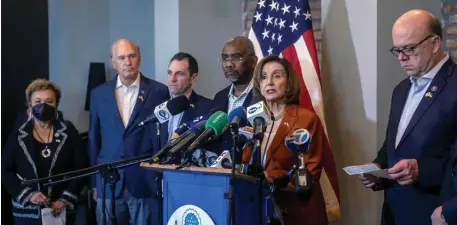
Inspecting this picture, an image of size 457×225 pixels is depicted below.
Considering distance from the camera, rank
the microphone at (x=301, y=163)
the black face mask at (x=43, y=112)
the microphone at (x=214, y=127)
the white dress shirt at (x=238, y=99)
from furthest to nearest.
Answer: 1. the black face mask at (x=43, y=112)
2. the white dress shirt at (x=238, y=99)
3. the microphone at (x=301, y=163)
4. the microphone at (x=214, y=127)

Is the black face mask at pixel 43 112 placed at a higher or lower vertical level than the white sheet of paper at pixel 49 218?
higher

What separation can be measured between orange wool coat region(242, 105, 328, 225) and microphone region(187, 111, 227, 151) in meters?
0.41

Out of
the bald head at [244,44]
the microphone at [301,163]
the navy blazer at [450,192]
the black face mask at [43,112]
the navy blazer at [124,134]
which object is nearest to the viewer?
the navy blazer at [450,192]

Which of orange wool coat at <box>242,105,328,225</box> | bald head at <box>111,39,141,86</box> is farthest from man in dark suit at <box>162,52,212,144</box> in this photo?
orange wool coat at <box>242,105,328,225</box>

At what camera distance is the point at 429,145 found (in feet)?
7.96

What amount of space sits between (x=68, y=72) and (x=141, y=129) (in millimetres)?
2549

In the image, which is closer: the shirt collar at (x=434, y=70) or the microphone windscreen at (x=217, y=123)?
the microphone windscreen at (x=217, y=123)

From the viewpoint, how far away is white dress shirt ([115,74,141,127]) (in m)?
3.76

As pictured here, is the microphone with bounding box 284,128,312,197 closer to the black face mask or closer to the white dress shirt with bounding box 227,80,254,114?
the white dress shirt with bounding box 227,80,254,114

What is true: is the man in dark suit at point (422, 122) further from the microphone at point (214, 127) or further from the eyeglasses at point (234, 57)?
the eyeglasses at point (234, 57)

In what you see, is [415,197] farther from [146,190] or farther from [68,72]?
[68,72]

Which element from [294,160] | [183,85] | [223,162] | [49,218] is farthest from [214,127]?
[49,218]

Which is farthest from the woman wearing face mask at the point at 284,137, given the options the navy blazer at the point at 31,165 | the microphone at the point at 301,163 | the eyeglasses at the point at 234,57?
the navy blazer at the point at 31,165

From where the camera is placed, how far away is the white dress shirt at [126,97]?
3.76 meters
